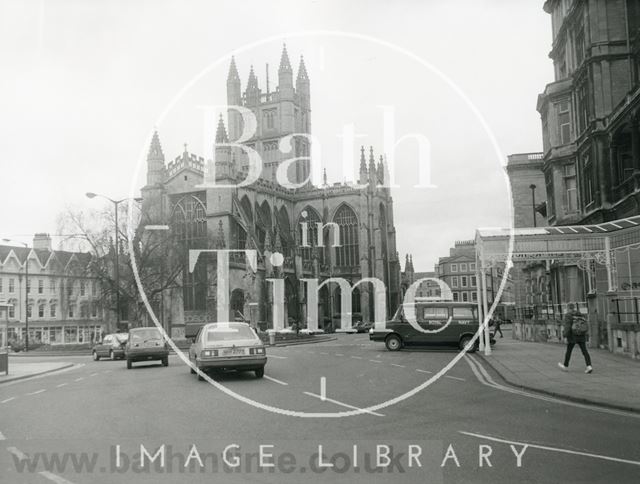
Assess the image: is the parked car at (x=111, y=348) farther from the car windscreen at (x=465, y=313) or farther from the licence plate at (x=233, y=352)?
the licence plate at (x=233, y=352)

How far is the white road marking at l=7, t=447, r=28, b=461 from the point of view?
7.67 m

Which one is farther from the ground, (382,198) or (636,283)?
(382,198)

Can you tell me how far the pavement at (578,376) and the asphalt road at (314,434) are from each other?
509mm

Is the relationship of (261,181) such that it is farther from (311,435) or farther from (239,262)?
(311,435)

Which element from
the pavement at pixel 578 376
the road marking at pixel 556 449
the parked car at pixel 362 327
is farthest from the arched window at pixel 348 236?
the road marking at pixel 556 449

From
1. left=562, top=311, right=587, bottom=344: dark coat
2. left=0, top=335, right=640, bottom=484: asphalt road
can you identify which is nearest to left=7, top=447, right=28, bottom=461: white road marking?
left=0, top=335, right=640, bottom=484: asphalt road

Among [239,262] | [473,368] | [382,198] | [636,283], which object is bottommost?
[473,368]

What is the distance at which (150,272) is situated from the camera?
153 ft

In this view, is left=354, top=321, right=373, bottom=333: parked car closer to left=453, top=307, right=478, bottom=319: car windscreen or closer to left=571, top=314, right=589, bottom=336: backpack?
left=453, top=307, right=478, bottom=319: car windscreen

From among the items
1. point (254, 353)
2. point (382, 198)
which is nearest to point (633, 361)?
point (254, 353)

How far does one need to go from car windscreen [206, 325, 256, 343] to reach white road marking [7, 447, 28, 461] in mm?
8167

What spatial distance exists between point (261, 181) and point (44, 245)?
26.4 metres

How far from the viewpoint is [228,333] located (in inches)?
656

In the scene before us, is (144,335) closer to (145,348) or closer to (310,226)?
(145,348)
